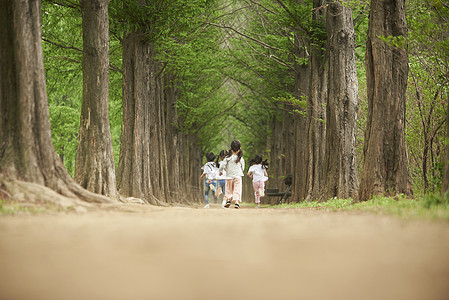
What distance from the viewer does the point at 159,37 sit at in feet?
53.4

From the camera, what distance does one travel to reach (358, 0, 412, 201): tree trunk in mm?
9406

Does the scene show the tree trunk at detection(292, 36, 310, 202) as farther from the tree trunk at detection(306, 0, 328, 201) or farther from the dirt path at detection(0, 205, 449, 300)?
the dirt path at detection(0, 205, 449, 300)

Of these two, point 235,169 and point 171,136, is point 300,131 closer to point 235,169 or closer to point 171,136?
point 171,136

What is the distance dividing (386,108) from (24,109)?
6.75 meters


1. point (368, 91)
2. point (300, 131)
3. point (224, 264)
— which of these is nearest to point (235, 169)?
point (368, 91)

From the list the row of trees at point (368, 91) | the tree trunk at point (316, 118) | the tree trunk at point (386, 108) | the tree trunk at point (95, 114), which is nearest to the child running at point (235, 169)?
the row of trees at point (368, 91)

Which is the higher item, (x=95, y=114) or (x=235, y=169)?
(x=95, y=114)

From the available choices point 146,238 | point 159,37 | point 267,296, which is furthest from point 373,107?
point 159,37

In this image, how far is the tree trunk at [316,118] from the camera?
1702 cm

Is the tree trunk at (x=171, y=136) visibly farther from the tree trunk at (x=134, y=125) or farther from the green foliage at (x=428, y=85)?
the green foliage at (x=428, y=85)

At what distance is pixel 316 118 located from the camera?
56.8 ft

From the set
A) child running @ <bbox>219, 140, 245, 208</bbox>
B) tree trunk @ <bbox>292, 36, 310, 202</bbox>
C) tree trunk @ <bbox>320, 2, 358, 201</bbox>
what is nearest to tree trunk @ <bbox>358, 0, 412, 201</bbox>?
tree trunk @ <bbox>320, 2, 358, 201</bbox>

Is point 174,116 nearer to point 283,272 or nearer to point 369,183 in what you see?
point 369,183

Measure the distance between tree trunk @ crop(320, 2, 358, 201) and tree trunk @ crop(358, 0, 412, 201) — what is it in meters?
3.52
